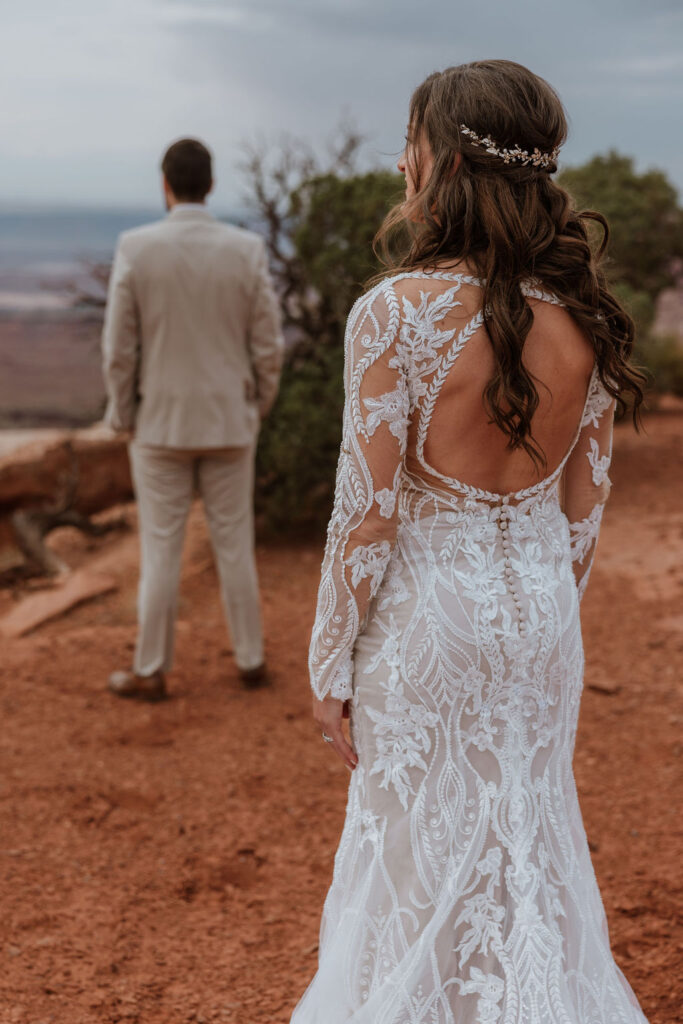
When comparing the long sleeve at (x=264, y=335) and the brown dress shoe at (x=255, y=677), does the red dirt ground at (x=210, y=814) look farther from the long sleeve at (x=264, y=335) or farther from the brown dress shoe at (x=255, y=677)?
the long sleeve at (x=264, y=335)

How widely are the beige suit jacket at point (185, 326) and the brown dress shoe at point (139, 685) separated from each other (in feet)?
4.01

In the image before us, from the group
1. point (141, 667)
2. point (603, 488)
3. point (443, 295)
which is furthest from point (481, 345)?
point (141, 667)

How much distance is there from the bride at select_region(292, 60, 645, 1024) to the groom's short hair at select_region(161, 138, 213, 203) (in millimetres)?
2717

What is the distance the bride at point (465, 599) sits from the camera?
6.41 ft

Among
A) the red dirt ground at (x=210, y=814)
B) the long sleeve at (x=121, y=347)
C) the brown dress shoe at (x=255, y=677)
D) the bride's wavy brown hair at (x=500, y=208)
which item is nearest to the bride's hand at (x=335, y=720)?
the bride's wavy brown hair at (x=500, y=208)

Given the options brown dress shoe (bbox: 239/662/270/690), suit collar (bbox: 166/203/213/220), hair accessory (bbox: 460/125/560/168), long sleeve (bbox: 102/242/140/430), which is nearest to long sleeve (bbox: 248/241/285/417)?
suit collar (bbox: 166/203/213/220)

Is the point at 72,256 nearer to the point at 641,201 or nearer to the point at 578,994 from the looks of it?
the point at 641,201

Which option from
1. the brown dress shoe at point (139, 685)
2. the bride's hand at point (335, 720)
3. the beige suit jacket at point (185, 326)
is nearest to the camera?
the bride's hand at point (335, 720)

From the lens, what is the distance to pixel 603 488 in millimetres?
2393

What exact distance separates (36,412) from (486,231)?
493 inches

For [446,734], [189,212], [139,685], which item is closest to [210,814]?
[139,685]

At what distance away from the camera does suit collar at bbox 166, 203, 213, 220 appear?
4629 mm

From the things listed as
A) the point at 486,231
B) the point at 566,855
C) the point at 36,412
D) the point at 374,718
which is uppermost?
the point at 486,231

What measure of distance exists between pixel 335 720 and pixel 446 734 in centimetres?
24
